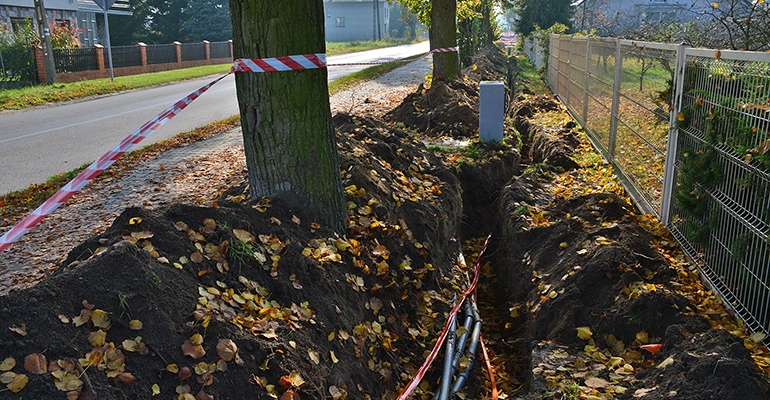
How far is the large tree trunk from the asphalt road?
491cm

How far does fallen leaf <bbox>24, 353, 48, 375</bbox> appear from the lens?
2676 mm

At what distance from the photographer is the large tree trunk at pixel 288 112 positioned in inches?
186

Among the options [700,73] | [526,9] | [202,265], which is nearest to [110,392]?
[202,265]

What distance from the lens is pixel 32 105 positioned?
17.6m

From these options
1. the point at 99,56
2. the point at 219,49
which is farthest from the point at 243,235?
the point at 219,49

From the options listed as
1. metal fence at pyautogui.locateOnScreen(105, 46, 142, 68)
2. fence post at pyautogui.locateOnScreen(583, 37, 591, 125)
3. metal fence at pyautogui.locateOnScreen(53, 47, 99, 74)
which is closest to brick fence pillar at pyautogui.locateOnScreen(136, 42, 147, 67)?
metal fence at pyautogui.locateOnScreen(105, 46, 142, 68)

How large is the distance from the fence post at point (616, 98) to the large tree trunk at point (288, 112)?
5307 millimetres

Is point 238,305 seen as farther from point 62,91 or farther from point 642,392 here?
point 62,91

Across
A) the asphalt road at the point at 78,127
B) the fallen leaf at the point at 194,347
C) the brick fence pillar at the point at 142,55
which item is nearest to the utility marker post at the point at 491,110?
the asphalt road at the point at 78,127

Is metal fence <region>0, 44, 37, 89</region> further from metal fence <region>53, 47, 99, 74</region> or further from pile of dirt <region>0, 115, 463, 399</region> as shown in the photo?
pile of dirt <region>0, 115, 463, 399</region>

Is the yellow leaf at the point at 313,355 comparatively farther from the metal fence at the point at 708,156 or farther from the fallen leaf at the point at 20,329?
the metal fence at the point at 708,156

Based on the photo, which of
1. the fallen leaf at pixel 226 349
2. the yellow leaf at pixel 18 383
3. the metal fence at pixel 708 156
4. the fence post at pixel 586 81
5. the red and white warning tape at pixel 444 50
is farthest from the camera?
the red and white warning tape at pixel 444 50

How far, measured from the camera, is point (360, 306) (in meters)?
4.58

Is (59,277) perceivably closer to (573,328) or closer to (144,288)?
(144,288)
